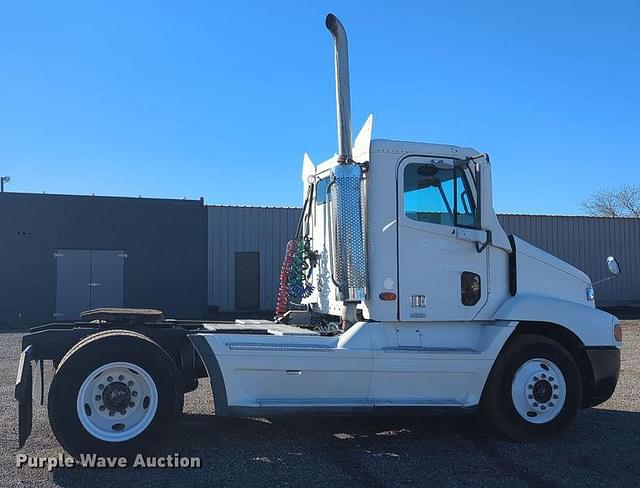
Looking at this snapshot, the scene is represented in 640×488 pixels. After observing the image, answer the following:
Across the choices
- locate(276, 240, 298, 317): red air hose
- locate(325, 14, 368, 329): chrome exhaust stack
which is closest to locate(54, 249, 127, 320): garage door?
locate(276, 240, 298, 317): red air hose

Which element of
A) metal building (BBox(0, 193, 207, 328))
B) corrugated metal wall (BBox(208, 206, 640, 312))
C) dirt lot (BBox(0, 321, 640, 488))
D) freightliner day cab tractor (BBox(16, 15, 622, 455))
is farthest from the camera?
corrugated metal wall (BBox(208, 206, 640, 312))

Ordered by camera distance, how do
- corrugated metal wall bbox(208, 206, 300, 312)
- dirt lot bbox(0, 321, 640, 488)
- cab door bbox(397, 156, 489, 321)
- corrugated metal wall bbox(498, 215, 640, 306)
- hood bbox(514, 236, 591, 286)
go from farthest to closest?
corrugated metal wall bbox(498, 215, 640, 306) → corrugated metal wall bbox(208, 206, 300, 312) → hood bbox(514, 236, 591, 286) → cab door bbox(397, 156, 489, 321) → dirt lot bbox(0, 321, 640, 488)

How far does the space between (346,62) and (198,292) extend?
61.2 ft

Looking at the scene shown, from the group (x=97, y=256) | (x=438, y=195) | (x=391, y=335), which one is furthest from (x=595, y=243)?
(x=391, y=335)

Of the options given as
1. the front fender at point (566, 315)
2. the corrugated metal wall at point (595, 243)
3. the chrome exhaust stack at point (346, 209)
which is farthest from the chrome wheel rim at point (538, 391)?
the corrugated metal wall at point (595, 243)

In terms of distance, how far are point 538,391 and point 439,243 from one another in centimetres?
191

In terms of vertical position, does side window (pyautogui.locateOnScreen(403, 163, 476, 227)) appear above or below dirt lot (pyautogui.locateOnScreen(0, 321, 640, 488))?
above

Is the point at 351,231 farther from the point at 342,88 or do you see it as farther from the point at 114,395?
the point at 114,395

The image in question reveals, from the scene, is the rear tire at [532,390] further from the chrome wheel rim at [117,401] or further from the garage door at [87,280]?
the garage door at [87,280]

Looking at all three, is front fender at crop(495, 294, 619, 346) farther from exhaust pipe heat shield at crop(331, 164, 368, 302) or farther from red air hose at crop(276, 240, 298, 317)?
red air hose at crop(276, 240, 298, 317)

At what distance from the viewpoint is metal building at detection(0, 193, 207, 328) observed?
22562 millimetres

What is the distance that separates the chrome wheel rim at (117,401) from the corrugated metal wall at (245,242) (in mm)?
19754

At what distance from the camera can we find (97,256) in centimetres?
2338

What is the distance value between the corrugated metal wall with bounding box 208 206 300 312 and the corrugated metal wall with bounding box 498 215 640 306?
421 inches
